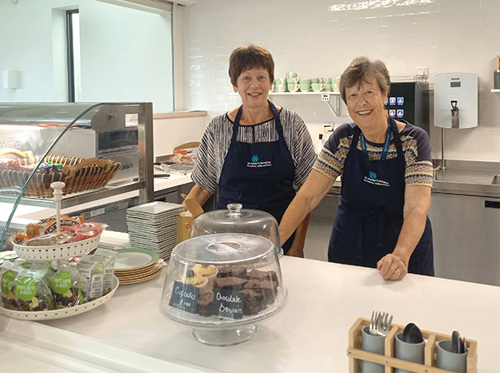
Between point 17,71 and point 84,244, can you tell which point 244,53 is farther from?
point 17,71

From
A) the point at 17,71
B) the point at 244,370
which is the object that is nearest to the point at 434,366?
the point at 244,370

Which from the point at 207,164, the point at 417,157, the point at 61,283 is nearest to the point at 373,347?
the point at 61,283

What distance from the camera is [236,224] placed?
5.74ft

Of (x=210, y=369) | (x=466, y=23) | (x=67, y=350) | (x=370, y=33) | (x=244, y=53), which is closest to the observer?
(x=210, y=369)

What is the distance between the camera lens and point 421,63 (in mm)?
4477

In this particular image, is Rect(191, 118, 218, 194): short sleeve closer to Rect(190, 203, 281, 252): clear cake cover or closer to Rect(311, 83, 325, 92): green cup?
Rect(190, 203, 281, 252): clear cake cover

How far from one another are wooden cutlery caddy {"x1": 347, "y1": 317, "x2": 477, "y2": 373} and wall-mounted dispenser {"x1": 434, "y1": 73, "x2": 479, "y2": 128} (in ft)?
11.0

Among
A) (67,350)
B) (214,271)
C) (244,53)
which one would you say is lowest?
(67,350)

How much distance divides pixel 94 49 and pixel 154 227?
448 centimetres

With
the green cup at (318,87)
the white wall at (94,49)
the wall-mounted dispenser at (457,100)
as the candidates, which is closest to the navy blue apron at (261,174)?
the wall-mounted dispenser at (457,100)

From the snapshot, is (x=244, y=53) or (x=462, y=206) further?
(x=462, y=206)

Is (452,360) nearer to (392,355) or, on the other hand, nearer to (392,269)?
(392,355)

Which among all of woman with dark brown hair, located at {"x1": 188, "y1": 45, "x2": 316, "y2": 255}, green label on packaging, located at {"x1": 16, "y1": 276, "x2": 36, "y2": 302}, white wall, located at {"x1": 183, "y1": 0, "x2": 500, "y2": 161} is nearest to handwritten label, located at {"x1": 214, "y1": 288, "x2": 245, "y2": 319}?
green label on packaging, located at {"x1": 16, "y1": 276, "x2": 36, "y2": 302}

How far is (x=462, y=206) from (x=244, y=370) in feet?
9.84
